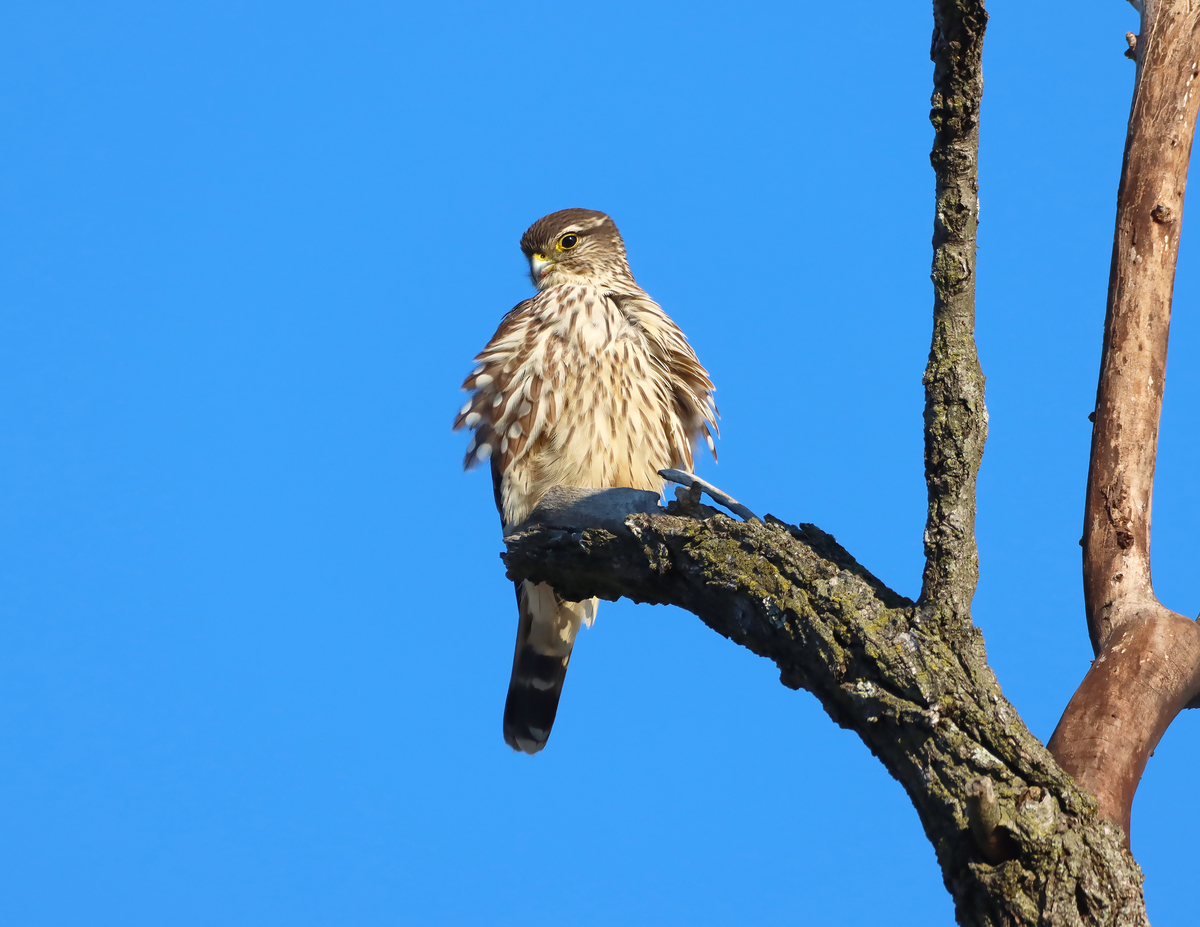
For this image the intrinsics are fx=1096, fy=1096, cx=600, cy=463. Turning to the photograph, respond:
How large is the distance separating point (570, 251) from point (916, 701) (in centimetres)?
297

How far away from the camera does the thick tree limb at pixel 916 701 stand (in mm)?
1918

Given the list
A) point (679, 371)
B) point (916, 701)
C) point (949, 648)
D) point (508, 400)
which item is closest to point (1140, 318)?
point (949, 648)

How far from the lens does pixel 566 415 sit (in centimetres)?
400

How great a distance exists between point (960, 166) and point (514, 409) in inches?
85.6

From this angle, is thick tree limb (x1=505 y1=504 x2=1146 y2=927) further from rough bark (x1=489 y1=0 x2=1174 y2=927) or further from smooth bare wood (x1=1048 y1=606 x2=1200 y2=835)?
smooth bare wood (x1=1048 y1=606 x2=1200 y2=835)

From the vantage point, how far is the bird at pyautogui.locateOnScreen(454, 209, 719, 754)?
13.2 ft

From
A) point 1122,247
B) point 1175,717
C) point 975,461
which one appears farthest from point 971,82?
point 1175,717

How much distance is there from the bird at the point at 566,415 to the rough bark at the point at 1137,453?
1.67 meters

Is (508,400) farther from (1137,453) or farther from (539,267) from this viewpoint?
(1137,453)

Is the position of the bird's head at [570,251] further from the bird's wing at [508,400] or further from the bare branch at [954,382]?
the bare branch at [954,382]

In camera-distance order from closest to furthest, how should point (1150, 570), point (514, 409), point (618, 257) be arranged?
1. point (1150, 570)
2. point (514, 409)
3. point (618, 257)

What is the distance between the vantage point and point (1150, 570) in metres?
2.71

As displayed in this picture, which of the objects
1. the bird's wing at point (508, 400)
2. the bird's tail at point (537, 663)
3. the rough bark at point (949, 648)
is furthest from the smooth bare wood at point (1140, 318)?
the bird's tail at point (537, 663)

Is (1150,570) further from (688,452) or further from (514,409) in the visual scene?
(514,409)
